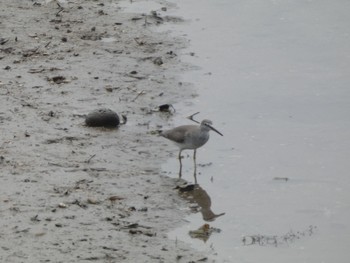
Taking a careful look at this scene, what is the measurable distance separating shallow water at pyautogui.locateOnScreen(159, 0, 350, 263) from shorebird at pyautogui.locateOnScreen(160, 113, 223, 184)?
299 mm

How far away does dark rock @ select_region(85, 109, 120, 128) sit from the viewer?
484 inches

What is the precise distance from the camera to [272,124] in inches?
507

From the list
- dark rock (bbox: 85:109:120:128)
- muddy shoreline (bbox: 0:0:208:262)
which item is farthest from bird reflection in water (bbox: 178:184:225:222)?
dark rock (bbox: 85:109:120:128)

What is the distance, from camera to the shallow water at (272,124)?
973 cm

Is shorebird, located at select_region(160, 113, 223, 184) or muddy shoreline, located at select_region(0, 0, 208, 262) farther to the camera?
shorebird, located at select_region(160, 113, 223, 184)

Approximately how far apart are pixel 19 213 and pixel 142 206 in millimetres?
1419

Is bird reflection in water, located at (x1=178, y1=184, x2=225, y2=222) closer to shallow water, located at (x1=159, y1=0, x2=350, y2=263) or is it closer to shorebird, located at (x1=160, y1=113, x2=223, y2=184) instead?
shallow water, located at (x1=159, y1=0, x2=350, y2=263)

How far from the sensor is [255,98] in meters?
13.8

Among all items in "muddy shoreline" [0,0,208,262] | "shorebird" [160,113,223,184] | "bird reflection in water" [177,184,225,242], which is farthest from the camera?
"shorebird" [160,113,223,184]

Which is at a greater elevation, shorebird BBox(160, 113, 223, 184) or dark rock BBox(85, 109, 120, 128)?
shorebird BBox(160, 113, 223, 184)

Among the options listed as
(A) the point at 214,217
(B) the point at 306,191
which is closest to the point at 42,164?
(A) the point at 214,217

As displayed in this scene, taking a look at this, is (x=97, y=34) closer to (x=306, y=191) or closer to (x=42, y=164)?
(x=42, y=164)

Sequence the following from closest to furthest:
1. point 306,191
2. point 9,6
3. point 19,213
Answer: point 19,213, point 306,191, point 9,6

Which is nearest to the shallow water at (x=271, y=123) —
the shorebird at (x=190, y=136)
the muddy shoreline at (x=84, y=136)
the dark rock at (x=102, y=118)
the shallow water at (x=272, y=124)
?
the shallow water at (x=272, y=124)
